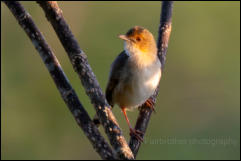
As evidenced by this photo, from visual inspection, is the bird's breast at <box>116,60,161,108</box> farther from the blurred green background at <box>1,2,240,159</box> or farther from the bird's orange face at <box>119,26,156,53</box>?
the blurred green background at <box>1,2,240,159</box>

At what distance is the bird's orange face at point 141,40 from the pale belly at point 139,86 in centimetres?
24

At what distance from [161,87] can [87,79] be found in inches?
186

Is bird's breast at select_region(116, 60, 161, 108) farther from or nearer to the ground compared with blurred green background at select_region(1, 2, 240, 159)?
farther from the ground

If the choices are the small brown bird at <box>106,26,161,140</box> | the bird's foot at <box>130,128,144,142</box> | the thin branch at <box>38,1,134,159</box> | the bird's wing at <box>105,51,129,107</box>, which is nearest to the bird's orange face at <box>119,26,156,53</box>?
the small brown bird at <box>106,26,161,140</box>

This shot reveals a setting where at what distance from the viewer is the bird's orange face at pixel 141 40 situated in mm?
4461

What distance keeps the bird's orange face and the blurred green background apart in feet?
5.71

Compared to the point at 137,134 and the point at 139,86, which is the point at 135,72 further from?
the point at 137,134

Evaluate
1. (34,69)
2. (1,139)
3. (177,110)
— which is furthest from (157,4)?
(1,139)

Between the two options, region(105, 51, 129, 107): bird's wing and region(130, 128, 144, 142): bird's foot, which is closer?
region(130, 128, 144, 142): bird's foot

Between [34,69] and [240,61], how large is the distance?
353cm

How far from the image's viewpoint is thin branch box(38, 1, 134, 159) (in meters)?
2.50

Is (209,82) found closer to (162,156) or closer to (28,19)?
(162,156)

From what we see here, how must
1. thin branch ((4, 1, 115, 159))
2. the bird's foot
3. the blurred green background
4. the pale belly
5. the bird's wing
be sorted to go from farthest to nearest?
the blurred green background → the bird's wing → the pale belly → the bird's foot → thin branch ((4, 1, 115, 159))

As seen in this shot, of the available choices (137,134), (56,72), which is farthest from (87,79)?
(137,134)
